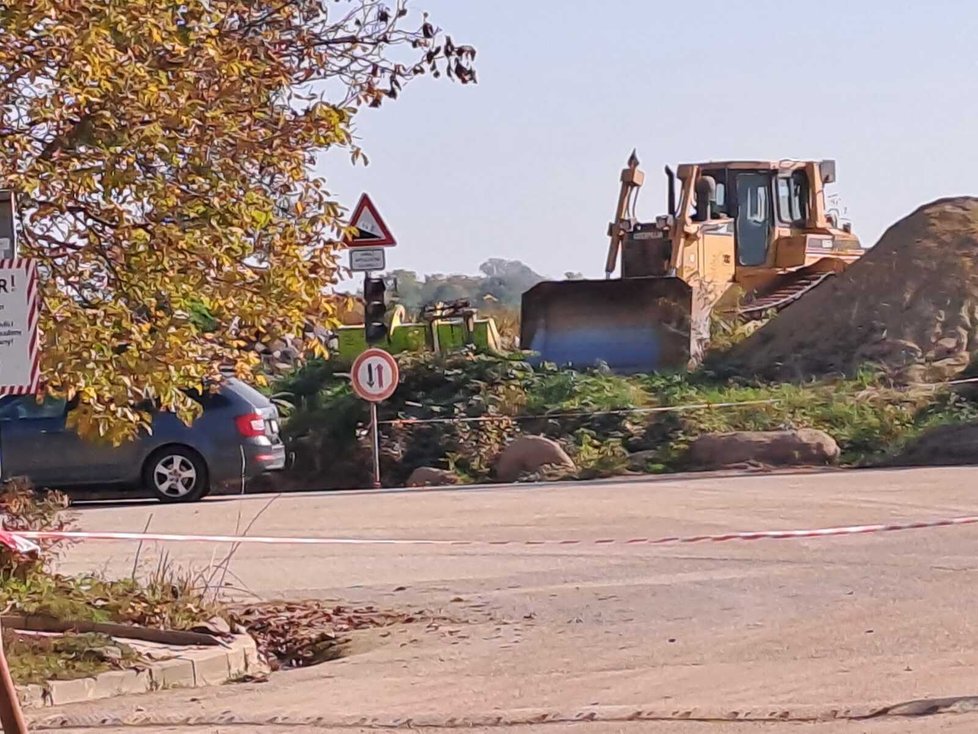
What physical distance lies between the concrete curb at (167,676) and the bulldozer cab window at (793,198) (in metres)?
25.4

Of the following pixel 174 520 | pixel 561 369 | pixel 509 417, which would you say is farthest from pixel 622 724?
pixel 561 369

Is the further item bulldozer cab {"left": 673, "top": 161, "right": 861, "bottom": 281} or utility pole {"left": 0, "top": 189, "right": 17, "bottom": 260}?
bulldozer cab {"left": 673, "top": 161, "right": 861, "bottom": 281}

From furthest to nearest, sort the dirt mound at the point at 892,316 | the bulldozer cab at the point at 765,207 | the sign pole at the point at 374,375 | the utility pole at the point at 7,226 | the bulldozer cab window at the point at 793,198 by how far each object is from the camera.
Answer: the bulldozer cab window at the point at 793,198 → the bulldozer cab at the point at 765,207 → the dirt mound at the point at 892,316 → the sign pole at the point at 374,375 → the utility pole at the point at 7,226

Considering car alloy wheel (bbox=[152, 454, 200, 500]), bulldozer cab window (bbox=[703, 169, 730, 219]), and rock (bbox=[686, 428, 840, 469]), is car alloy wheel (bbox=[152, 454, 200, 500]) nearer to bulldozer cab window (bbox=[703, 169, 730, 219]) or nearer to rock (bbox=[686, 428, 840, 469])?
rock (bbox=[686, 428, 840, 469])

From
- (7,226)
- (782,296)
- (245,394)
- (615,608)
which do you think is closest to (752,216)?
(782,296)

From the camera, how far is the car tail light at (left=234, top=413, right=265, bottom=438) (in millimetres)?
20375

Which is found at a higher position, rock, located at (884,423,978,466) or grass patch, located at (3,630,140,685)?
rock, located at (884,423,978,466)

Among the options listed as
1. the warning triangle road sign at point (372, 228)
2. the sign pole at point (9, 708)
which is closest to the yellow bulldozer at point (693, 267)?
the warning triangle road sign at point (372, 228)

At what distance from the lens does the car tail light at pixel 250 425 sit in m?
20.4

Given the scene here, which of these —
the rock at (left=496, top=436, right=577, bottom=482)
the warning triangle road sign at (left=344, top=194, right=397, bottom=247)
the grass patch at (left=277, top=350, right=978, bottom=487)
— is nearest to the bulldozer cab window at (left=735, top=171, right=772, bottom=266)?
the grass patch at (left=277, top=350, right=978, bottom=487)

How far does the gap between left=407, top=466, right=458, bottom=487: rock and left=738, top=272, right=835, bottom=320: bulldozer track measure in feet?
31.0

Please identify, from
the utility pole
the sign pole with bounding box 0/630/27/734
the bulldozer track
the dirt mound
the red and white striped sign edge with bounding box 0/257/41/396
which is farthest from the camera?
the bulldozer track

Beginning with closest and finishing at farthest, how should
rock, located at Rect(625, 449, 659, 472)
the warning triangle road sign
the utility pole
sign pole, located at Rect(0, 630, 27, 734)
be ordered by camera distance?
sign pole, located at Rect(0, 630, 27, 734), the utility pole, the warning triangle road sign, rock, located at Rect(625, 449, 659, 472)

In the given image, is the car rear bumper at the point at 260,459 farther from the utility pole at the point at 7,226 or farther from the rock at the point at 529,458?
the utility pole at the point at 7,226
